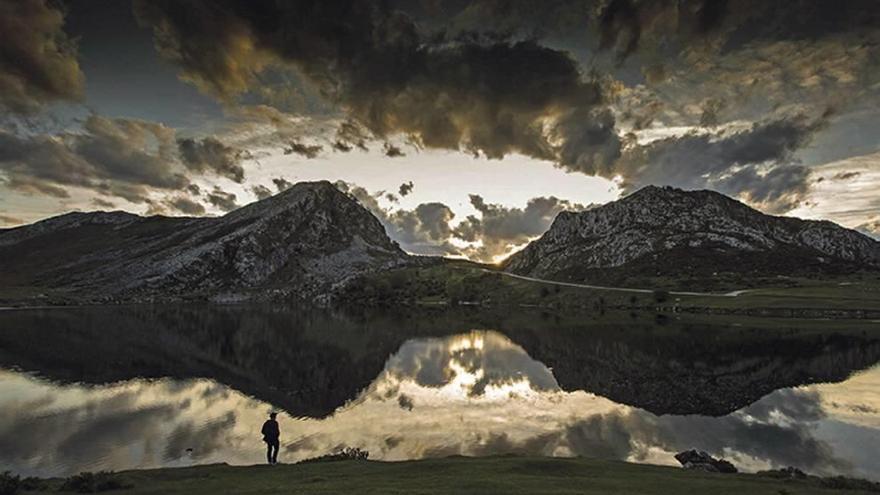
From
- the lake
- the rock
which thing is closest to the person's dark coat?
the lake

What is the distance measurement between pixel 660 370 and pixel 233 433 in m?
68.7

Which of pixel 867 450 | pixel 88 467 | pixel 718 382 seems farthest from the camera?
pixel 718 382

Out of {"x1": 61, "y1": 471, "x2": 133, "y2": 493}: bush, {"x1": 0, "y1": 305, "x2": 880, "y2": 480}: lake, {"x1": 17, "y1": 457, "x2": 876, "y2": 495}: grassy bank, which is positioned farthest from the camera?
{"x1": 0, "y1": 305, "x2": 880, "y2": 480}: lake

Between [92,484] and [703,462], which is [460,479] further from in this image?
[703,462]

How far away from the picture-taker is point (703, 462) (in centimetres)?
4209

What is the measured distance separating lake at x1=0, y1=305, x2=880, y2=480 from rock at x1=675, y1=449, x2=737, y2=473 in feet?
6.18

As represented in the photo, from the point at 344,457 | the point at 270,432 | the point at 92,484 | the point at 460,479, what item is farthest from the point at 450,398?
the point at 92,484

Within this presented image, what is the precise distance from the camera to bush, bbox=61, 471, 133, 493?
29.5m

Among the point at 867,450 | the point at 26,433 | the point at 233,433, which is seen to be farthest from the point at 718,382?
the point at 26,433

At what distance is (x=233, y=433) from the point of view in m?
56.5

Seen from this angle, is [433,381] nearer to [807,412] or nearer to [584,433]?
[584,433]

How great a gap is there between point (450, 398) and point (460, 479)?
49989mm

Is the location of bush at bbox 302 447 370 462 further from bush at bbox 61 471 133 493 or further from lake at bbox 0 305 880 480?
bush at bbox 61 471 133 493

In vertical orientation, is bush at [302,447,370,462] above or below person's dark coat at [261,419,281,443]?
below
